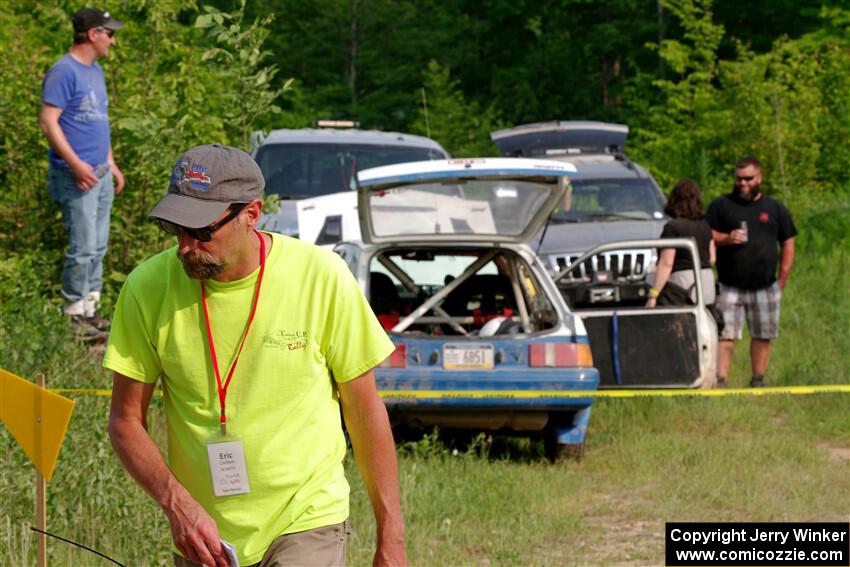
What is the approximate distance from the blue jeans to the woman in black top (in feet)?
12.7

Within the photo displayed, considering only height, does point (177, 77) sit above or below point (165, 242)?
above

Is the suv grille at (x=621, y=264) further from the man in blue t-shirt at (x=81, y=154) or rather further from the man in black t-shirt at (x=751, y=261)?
the man in blue t-shirt at (x=81, y=154)

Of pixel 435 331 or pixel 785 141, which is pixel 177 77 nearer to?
pixel 435 331

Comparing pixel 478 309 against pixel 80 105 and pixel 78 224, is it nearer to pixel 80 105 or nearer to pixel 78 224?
pixel 78 224

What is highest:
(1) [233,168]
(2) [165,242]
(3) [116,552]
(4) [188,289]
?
(1) [233,168]

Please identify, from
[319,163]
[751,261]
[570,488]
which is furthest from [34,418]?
[319,163]

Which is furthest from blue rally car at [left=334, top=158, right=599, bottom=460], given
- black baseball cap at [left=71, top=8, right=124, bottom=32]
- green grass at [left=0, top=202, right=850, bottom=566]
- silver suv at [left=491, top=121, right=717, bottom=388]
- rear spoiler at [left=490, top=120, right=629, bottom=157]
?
rear spoiler at [left=490, top=120, right=629, bottom=157]

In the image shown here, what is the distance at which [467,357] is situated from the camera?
8594mm

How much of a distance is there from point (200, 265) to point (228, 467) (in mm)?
517

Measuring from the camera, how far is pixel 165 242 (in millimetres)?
10531

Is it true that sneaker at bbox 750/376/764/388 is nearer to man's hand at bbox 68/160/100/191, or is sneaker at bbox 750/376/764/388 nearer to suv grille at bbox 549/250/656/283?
suv grille at bbox 549/250/656/283

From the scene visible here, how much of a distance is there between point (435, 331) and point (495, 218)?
2.80 feet

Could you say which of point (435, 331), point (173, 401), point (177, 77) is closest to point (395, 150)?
point (177, 77)

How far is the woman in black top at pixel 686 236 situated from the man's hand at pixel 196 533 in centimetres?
716
